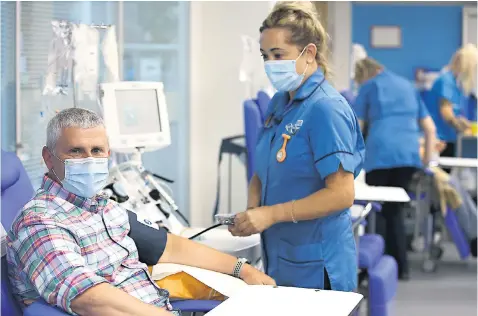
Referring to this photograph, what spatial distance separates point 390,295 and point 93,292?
1884 mm

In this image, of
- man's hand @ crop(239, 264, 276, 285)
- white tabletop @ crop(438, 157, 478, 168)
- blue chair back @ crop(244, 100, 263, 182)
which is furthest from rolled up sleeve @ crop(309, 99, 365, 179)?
white tabletop @ crop(438, 157, 478, 168)

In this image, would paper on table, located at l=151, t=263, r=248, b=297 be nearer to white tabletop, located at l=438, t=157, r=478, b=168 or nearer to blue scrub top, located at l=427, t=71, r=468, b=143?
white tabletop, located at l=438, t=157, r=478, b=168

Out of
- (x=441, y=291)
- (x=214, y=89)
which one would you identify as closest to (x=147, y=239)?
(x=214, y=89)

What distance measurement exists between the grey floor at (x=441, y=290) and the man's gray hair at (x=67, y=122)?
105 inches

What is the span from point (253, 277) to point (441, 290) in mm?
2919

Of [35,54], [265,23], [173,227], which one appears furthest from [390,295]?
[35,54]

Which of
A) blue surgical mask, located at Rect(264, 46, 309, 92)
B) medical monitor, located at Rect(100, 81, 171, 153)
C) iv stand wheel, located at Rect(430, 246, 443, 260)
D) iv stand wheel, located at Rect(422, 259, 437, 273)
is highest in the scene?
blue surgical mask, located at Rect(264, 46, 309, 92)

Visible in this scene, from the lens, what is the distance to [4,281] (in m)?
1.97

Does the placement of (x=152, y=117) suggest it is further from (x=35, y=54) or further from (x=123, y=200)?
(x=35, y=54)

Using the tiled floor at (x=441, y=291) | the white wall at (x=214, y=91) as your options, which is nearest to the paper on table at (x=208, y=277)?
the tiled floor at (x=441, y=291)

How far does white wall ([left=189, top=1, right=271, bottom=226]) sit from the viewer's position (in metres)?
4.59

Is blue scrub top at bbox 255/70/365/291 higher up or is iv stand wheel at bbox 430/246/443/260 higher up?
blue scrub top at bbox 255/70/365/291

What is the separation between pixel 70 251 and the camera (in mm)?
1902

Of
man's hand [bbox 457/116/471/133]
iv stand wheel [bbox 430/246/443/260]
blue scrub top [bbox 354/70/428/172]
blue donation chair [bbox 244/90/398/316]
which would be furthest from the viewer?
man's hand [bbox 457/116/471/133]
